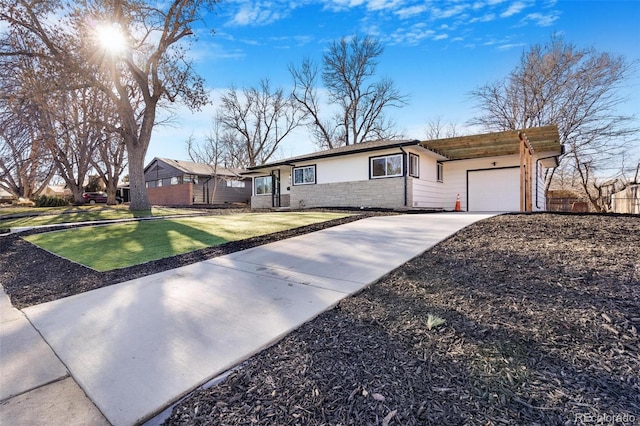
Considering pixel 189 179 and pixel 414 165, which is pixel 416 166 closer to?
pixel 414 165

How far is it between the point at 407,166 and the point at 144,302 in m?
11.3

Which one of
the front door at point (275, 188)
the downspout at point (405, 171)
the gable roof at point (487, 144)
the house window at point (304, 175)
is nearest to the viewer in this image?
the gable roof at point (487, 144)

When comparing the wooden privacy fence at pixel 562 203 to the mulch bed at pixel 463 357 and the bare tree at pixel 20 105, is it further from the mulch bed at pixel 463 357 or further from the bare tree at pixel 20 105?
the bare tree at pixel 20 105

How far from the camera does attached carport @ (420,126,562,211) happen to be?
11195mm

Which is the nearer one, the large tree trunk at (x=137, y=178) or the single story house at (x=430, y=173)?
the single story house at (x=430, y=173)

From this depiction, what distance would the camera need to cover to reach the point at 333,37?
26188 mm

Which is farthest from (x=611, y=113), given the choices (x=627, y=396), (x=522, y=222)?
(x=627, y=396)

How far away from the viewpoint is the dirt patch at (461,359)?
1.51m

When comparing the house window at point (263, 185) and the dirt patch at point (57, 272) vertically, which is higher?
the house window at point (263, 185)

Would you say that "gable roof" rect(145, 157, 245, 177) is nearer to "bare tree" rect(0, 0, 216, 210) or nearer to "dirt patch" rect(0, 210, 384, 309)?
"bare tree" rect(0, 0, 216, 210)

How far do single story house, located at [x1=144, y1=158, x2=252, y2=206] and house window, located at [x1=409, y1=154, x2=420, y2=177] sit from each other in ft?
54.6

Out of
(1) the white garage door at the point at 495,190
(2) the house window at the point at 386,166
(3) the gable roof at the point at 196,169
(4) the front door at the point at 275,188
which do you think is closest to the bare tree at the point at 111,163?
(3) the gable roof at the point at 196,169

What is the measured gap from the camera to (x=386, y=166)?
44.0 ft

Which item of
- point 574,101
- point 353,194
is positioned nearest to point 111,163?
point 353,194
